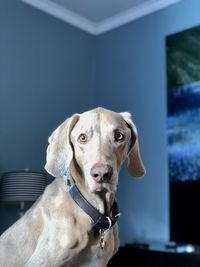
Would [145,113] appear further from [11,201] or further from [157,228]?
[11,201]

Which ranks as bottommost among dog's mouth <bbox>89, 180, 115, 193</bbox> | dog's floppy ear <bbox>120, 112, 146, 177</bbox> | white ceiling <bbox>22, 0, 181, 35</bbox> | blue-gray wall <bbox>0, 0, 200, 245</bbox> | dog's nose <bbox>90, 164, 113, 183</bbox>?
dog's mouth <bbox>89, 180, 115, 193</bbox>

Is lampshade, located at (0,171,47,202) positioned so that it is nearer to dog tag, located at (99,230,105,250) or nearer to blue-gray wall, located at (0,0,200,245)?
blue-gray wall, located at (0,0,200,245)

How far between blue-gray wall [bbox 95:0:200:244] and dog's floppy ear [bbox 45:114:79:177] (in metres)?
1.80

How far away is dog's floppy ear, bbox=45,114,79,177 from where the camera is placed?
1.37 meters

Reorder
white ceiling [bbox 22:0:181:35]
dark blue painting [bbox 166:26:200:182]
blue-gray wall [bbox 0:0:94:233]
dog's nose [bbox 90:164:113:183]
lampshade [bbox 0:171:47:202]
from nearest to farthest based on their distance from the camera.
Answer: dog's nose [bbox 90:164:113:183], lampshade [bbox 0:171:47:202], dark blue painting [bbox 166:26:200:182], blue-gray wall [bbox 0:0:94:233], white ceiling [bbox 22:0:181:35]

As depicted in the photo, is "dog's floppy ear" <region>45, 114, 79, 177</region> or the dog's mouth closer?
the dog's mouth

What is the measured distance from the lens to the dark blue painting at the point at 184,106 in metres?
2.94

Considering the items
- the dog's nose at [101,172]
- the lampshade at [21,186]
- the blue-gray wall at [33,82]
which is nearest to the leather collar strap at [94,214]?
the dog's nose at [101,172]

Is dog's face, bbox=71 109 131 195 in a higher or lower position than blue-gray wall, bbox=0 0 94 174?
lower

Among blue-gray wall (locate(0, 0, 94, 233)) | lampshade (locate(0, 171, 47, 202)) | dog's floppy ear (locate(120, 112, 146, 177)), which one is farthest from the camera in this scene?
blue-gray wall (locate(0, 0, 94, 233))

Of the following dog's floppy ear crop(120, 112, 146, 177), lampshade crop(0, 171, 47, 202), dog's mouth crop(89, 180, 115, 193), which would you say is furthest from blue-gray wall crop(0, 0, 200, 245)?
dog's mouth crop(89, 180, 115, 193)

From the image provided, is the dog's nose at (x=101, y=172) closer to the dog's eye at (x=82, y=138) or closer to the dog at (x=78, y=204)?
the dog at (x=78, y=204)

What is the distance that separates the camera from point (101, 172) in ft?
4.05

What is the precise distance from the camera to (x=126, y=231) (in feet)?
10.7
